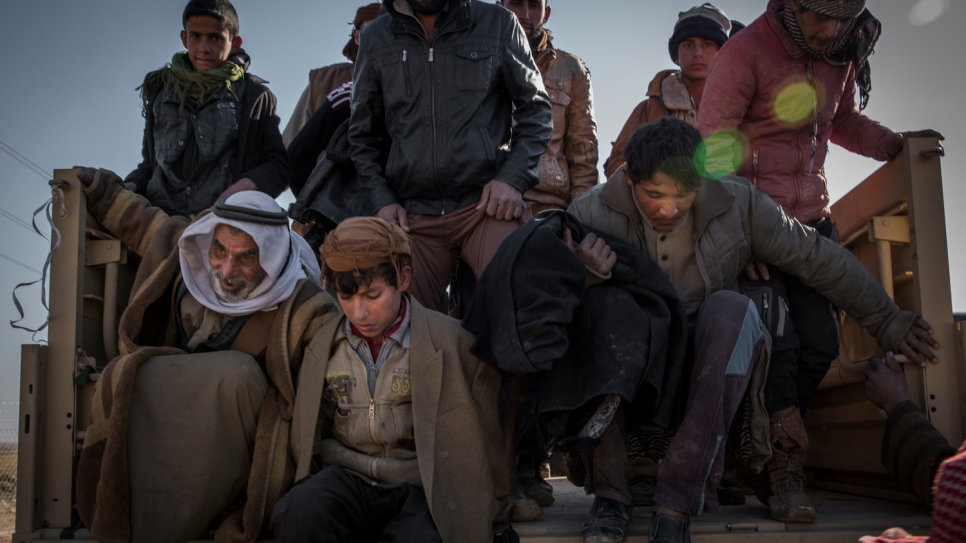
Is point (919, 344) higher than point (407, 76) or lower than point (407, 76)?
lower

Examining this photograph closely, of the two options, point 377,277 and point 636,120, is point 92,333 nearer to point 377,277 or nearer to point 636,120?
point 377,277

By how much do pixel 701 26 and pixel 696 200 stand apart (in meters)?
2.45

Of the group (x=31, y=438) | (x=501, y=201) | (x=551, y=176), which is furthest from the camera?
(x=551, y=176)

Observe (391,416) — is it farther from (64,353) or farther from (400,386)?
(64,353)

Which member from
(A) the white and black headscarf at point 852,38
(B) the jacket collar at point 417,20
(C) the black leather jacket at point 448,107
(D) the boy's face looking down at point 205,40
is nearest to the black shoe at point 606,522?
(C) the black leather jacket at point 448,107

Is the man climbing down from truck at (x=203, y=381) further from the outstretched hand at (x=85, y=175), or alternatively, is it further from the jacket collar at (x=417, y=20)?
the jacket collar at (x=417, y=20)

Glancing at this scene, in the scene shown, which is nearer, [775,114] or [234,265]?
[234,265]

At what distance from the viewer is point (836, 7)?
12.8 feet

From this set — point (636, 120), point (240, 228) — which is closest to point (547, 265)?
point (240, 228)

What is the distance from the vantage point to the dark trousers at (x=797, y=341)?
3.35 meters

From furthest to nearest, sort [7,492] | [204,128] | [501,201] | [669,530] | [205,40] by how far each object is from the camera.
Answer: [7,492] → [205,40] → [204,128] → [501,201] → [669,530]

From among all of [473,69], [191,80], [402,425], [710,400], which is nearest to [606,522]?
[710,400]

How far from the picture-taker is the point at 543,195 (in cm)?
492

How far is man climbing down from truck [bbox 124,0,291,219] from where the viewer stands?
428 cm
